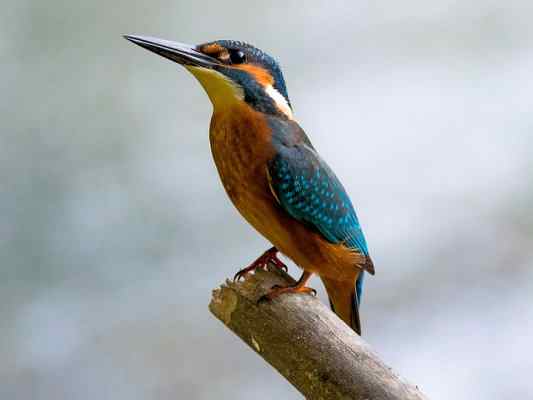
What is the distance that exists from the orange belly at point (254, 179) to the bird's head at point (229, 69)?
1.9 inches

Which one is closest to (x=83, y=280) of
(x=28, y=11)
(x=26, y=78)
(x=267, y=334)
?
(x=26, y=78)

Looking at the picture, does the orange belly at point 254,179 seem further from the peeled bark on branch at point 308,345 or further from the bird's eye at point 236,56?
the peeled bark on branch at point 308,345

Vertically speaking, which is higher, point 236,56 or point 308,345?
point 236,56

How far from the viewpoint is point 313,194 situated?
267 centimetres

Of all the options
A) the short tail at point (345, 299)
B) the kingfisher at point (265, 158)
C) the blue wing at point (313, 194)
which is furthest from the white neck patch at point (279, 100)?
the short tail at point (345, 299)

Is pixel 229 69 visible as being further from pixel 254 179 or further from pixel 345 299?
pixel 345 299

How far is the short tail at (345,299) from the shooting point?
2.85 m

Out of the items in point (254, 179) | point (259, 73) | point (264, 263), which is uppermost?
point (259, 73)

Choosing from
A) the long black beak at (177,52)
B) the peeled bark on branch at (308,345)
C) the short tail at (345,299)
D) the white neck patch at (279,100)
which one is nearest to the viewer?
the peeled bark on branch at (308,345)

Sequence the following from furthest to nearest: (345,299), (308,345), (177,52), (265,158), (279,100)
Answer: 1. (345,299)
2. (279,100)
3. (265,158)
4. (177,52)
5. (308,345)

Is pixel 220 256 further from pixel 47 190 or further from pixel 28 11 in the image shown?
pixel 28 11

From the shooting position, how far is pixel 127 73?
405 cm

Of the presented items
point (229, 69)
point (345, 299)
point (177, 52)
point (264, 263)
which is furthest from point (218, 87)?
point (345, 299)

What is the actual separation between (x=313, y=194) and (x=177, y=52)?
1.97ft
